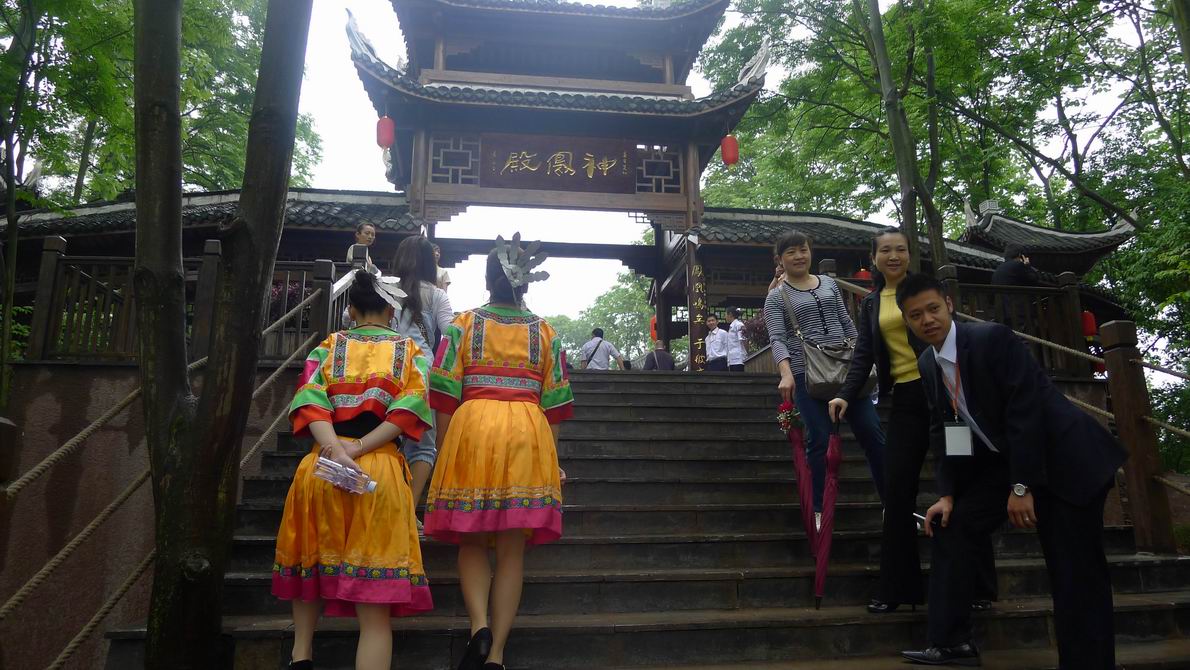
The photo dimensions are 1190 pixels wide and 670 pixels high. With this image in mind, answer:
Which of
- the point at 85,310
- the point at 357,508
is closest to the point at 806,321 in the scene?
the point at 357,508

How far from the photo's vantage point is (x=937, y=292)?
Answer: 2.87 meters

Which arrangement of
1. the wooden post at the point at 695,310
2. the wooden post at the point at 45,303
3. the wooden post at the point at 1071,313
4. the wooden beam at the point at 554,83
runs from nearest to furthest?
the wooden post at the point at 45,303
the wooden post at the point at 1071,313
the wooden post at the point at 695,310
the wooden beam at the point at 554,83

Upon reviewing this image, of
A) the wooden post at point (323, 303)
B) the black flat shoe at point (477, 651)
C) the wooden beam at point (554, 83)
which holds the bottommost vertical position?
the black flat shoe at point (477, 651)

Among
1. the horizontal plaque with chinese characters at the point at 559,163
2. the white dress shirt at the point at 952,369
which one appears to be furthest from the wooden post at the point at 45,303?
the white dress shirt at the point at 952,369

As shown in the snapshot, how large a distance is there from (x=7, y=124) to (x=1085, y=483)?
8445 millimetres

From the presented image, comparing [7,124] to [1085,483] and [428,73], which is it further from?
[1085,483]

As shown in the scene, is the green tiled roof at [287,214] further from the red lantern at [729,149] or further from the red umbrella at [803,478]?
the red umbrella at [803,478]

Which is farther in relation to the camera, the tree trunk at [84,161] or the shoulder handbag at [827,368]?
the tree trunk at [84,161]

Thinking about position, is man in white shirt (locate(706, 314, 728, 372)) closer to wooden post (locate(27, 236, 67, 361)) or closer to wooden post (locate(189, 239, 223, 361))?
wooden post (locate(189, 239, 223, 361))

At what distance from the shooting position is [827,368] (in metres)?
4.02

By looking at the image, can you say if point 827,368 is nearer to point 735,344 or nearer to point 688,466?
point 688,466

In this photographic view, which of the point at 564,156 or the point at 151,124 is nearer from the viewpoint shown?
the point at 151,124

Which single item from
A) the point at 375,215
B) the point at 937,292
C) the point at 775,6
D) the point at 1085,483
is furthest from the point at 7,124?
the point at 775,6

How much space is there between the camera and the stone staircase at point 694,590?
3096mm
